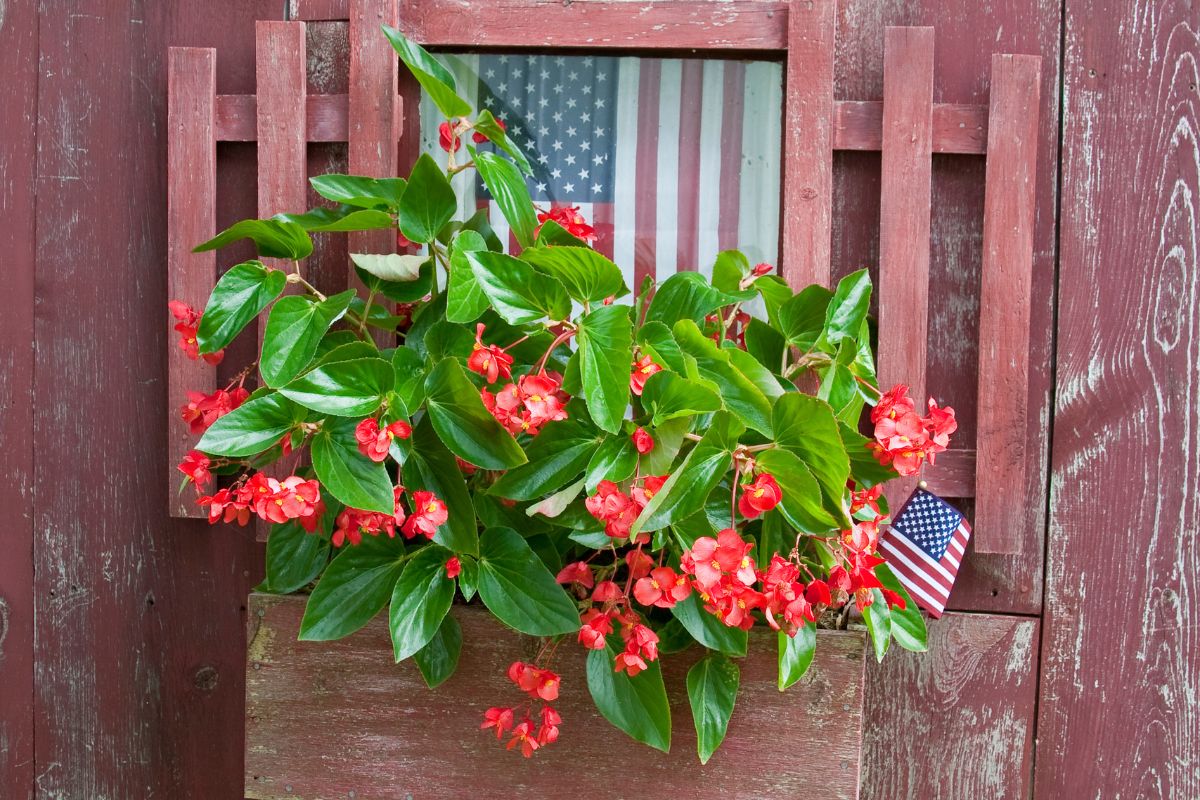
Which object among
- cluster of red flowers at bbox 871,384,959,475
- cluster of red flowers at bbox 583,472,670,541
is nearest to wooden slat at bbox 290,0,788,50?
cluster of red flowers at bbox 871,384,959,475

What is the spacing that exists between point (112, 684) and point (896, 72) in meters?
1.19

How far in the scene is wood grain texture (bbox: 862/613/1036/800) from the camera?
1.10m

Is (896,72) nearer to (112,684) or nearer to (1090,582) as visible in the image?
(1090,582)

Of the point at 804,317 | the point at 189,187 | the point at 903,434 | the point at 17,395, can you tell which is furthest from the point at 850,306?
the point at 17,395

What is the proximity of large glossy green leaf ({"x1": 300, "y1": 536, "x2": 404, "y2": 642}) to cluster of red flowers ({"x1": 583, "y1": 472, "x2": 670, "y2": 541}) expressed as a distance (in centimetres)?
25

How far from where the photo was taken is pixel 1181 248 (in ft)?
3.54

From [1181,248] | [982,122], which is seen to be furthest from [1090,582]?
[982,122]

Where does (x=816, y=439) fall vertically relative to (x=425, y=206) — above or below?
below

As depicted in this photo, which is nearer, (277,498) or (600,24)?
(277,498)

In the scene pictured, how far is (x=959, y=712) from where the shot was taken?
1105 millimetres

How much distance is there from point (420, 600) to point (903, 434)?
0.45m

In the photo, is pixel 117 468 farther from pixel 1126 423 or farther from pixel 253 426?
pixel 1126 423

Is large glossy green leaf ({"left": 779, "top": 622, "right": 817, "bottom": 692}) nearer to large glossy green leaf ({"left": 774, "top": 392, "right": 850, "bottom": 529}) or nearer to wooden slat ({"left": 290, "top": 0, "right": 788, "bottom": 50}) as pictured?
large glossy green leaf ({"left": 774, "top": 392, "right": 850, "bottom": 529})

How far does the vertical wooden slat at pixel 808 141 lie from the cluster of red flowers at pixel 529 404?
1.33 feet
